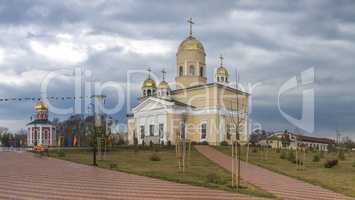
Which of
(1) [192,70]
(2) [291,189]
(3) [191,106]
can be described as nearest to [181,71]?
(1) [192,70]

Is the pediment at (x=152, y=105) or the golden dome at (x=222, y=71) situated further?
the golden dome at (x=222, y=71)

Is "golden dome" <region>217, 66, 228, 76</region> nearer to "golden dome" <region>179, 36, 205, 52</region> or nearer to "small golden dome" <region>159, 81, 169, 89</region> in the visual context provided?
"golden dome" <region>179, 36, 205, 52</region>

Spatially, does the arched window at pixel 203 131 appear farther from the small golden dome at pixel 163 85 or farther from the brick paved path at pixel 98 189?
the brick paved path at pixel 98 189

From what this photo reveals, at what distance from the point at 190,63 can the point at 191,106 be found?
499 cm

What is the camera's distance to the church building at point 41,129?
179ft

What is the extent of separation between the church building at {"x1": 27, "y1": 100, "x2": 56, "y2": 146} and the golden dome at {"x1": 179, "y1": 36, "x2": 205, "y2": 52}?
58.9 ft

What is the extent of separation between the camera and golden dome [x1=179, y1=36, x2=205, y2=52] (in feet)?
177

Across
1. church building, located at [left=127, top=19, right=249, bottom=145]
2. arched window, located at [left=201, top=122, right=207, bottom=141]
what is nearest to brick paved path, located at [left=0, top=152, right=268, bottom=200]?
church building, located at [left=127, top=19, right=249, bottom=145]

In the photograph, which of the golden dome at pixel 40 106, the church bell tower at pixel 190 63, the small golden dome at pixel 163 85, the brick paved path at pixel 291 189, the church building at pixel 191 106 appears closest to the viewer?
the brick paved path at pixel 291 189

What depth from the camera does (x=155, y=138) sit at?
51.5 m

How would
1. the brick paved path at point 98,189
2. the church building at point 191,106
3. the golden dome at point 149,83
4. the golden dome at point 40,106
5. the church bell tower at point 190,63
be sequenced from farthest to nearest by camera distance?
1. the golden dome at point 149,83
2. the golden dome at point 40,106
3. the church bell tower at point 190,63
4. the church building at point 191,106
5. the brick paved path at point 98,189

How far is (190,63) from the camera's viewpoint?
177ft

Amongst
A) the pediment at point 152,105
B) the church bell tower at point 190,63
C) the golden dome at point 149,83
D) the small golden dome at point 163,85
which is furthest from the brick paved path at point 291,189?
the golden dome at point 149,83

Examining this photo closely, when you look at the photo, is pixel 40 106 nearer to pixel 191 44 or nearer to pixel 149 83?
pixel 149 83
